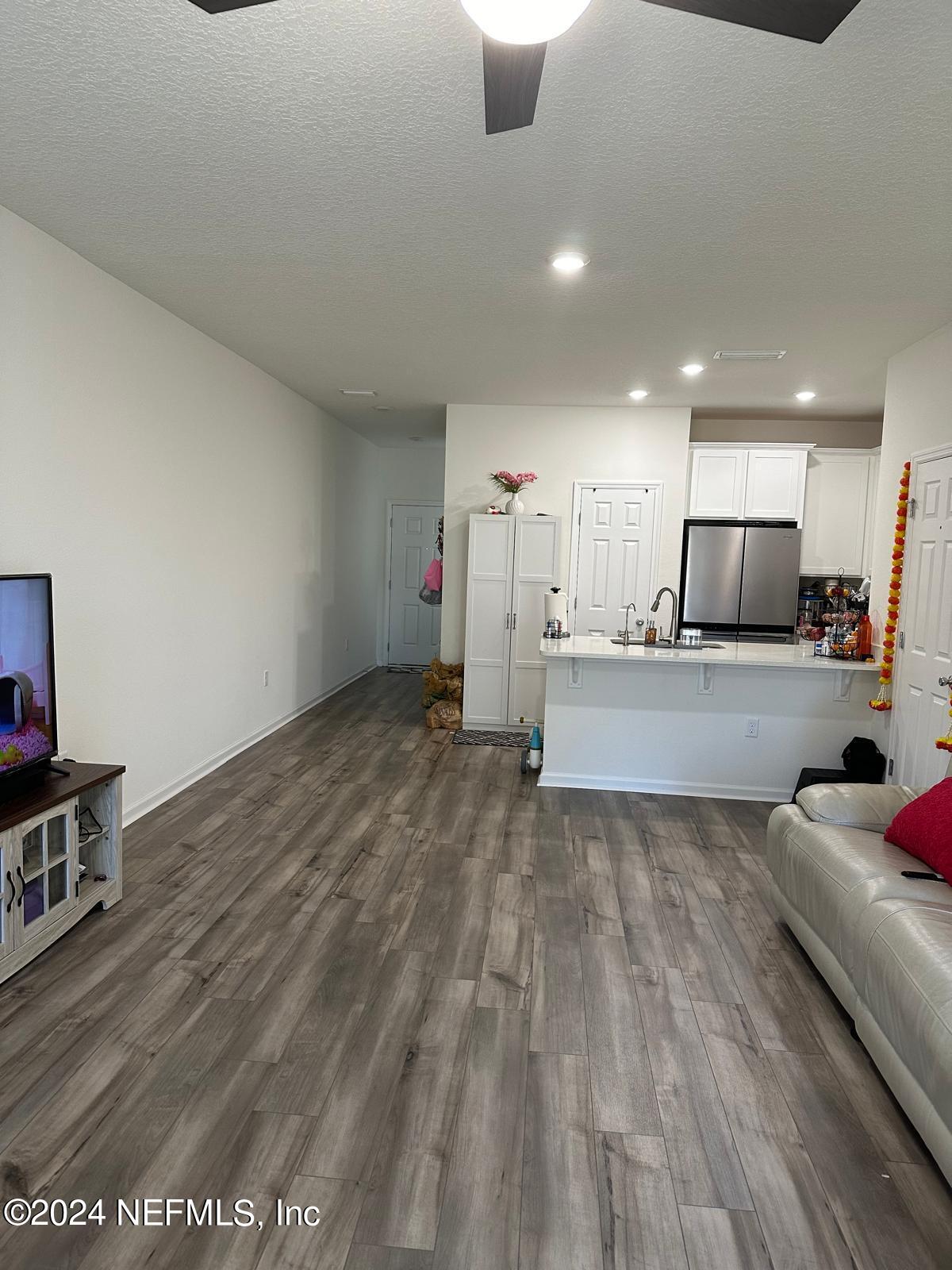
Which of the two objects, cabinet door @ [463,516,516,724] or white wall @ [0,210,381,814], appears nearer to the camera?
white wall @ [0,210,381,814]

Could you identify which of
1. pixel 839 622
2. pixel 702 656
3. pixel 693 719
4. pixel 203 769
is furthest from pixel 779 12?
pixel 839 622

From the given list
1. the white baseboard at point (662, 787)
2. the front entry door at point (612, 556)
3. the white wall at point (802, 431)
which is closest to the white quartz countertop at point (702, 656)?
the white baseboard at point (662, 787)

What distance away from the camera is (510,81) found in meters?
1.63

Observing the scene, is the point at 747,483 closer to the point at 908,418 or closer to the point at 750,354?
the point at 750,354

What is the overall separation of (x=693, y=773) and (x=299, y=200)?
3.83 m

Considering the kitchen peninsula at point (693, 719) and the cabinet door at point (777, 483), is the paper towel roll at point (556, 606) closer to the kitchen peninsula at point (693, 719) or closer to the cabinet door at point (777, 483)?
the kitchen peninsula at point (693, 719)

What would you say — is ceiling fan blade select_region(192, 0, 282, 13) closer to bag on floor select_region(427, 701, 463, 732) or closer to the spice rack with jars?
the spice rack with jars

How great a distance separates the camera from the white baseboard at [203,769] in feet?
13.9

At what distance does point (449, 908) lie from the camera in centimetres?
330

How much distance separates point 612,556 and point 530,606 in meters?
0.86

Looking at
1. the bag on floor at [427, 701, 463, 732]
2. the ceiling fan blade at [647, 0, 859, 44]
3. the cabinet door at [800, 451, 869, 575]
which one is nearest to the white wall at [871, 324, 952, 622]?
the cabinet door at [800, 451, 869, 575]

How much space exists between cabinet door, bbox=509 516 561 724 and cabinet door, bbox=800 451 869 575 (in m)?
2.10

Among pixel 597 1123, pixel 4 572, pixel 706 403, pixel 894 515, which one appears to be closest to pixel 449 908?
pixel 597 1123

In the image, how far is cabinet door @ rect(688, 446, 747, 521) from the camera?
662 centimetres
